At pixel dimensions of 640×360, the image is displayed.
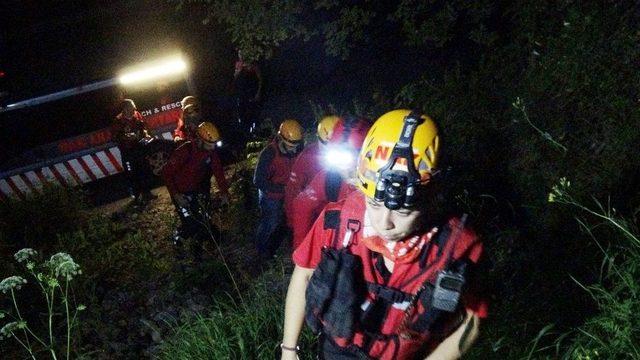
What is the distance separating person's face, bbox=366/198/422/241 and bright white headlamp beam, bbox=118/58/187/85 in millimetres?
7196

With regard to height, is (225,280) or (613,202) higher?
(613,202)

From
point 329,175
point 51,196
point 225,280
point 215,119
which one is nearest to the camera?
point 329,175

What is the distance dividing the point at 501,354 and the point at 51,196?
6761 mm

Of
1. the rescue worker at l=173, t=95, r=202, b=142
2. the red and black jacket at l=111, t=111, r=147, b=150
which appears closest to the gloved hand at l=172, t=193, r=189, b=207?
the rescue worker at l=173, t=95, r=202, b=142

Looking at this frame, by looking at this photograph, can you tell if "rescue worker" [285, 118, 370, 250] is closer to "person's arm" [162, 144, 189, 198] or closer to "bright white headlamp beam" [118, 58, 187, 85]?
"person's arm" [162, 144, 189, 198]

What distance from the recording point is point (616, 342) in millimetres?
2107

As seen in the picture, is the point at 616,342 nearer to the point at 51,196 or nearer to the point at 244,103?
the point at 51,196

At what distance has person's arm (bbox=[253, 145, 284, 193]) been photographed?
4496mm

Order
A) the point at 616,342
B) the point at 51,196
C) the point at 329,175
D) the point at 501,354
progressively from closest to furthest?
the point at 616,342 < the point at 501,354 < the point at 329,175 < the point at 51,196

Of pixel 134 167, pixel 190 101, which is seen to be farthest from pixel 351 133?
pixel 134 167

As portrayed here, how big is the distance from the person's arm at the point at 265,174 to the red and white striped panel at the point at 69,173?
4.32 meters

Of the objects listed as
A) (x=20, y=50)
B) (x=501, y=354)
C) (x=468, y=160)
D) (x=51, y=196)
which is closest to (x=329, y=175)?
(x=501, y=354)

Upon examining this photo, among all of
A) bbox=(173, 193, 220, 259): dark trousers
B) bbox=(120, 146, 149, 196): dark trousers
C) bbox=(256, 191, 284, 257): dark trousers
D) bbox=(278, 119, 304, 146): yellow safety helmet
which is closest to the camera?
bbox=(278, 119, 304, 146): yellow safety helmet

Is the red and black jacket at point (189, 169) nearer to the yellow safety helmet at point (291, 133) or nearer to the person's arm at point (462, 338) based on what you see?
the yellow safety helmet at point (291, 133)
